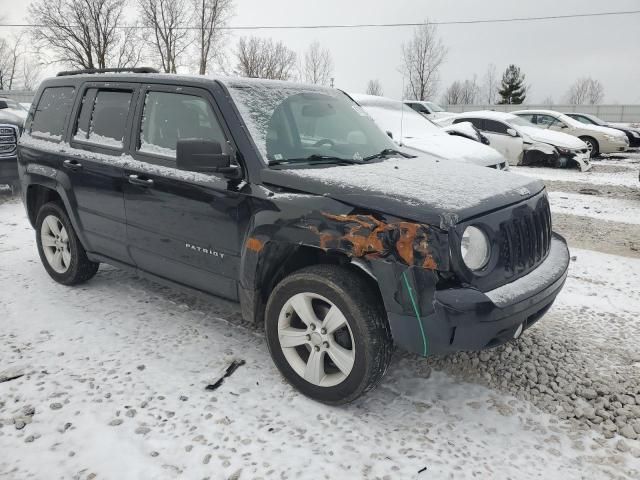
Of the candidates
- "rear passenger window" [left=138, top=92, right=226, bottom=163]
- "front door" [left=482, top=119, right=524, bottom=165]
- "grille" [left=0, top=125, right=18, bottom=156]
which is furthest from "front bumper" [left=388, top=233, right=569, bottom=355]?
"front door" [left=482, top=119, right=524, bottom=165]

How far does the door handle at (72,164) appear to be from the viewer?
4.07m

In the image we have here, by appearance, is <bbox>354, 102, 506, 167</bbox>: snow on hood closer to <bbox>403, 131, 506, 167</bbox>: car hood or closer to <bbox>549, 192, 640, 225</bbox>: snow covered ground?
<bbox>403, 131, 506, 167</bbox>: car hood

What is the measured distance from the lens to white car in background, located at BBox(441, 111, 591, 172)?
507 inches

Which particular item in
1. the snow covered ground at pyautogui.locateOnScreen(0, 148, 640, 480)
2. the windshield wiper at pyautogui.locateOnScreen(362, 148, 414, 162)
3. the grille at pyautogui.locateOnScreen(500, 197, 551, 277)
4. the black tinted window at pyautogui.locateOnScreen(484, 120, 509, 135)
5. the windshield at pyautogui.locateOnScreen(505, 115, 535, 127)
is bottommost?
the snow covered ground at pyautogui.locateOnScreen(0, 148, 640, 480)

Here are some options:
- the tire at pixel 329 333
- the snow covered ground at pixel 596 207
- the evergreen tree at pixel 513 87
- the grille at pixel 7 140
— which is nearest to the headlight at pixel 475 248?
the tire at pixel 329 333

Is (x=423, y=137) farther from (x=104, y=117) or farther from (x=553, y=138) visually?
(x=553, y=138)

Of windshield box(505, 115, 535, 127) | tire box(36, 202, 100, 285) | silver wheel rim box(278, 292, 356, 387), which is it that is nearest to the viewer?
silver wheel rim box(278, 292, 356, 387)

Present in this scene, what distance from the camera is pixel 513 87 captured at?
6366 centimetres

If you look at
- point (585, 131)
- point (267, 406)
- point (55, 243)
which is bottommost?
point (267, 406)

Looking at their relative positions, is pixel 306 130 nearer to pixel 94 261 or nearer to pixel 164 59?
pixel 94 261

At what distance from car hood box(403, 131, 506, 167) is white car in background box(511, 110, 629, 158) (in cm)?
884

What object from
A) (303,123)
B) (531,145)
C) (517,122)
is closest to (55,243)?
(303,123)

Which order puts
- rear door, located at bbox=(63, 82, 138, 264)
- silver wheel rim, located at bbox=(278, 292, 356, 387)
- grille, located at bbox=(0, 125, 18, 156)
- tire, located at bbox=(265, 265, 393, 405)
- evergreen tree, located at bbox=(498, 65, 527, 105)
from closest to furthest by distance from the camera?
tire, located at bbox=(265, 265, 393, 405) → silver wheel rim, located at bbox=(278, 292, 356, 387) → rear door, located at bbox=(63, 82, 138, 264) → grille, located at bbox=(0, 125, 18, 156) → evergreen tree, located at bbox=(498, 65, 527, 105)

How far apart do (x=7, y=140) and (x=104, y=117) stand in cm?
559
